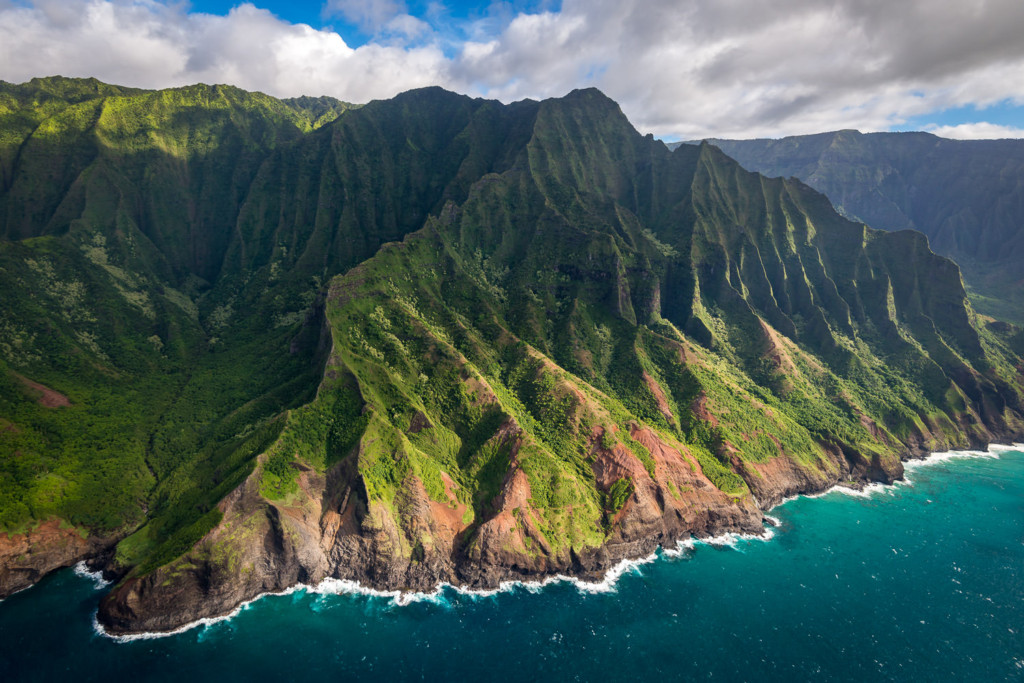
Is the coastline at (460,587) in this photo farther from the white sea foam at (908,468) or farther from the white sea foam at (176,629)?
the white sea foam at (908,468)

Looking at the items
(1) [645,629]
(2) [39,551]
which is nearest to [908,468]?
(1) [645,629]

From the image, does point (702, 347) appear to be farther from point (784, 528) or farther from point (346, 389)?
point (346, 389)

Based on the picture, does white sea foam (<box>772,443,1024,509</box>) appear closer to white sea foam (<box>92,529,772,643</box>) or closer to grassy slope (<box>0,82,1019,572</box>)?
grassy slope (<box>0,82,1019,572</box>)

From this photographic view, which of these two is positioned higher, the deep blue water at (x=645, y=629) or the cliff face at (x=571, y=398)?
the cliff face at (x=571, y=398)

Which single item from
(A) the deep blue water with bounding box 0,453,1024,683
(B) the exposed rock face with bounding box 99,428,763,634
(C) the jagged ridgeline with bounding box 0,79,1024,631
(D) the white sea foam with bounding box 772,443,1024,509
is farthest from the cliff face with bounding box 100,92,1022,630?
(A) the deep blue water with bounding box 0,453,1024,683

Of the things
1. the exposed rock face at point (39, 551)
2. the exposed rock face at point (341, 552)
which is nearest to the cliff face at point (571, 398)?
the exposed rock face at point (341, 552)

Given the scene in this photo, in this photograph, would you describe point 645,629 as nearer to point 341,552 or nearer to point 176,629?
point 341,552
